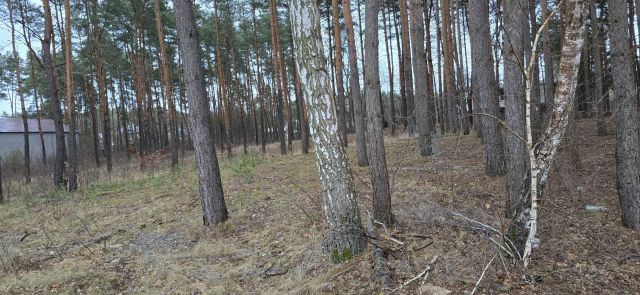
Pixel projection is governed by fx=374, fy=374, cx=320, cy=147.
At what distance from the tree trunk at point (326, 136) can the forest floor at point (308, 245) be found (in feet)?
0.88

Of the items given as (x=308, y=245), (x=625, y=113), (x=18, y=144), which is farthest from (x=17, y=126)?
(x=625, y=113)

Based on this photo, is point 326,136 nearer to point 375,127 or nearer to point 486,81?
point 375,127

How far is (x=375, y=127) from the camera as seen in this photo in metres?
4.50

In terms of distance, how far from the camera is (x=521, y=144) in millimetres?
4352

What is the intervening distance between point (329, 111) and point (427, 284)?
6.26ft

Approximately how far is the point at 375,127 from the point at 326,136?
0.85 m

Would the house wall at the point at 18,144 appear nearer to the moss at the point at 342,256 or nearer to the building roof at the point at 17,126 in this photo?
the building roof at the point at 17,126

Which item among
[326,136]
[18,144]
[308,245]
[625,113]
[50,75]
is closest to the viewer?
[326,136]

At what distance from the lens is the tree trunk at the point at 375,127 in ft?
14.8

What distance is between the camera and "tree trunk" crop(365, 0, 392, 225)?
4.51m

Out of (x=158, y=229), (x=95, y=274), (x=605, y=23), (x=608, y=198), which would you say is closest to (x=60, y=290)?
(x=95, y=274)

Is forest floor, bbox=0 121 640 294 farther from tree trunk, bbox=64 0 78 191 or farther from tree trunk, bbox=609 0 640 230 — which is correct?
tree trunk, bbox=64 0 78 191

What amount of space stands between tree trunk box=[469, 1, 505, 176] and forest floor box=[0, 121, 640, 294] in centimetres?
52

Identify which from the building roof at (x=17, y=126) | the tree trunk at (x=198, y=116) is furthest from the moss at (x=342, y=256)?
the building roof at (x=17, y=126)
